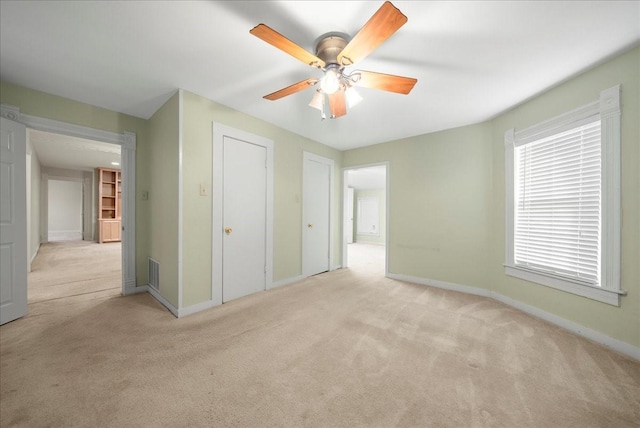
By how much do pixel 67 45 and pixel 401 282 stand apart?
4703 mm

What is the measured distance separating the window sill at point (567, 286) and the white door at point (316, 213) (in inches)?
109

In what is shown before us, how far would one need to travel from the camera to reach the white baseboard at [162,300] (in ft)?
8.41

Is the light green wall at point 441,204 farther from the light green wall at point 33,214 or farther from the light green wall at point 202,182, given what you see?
the light green wall at point 33,214

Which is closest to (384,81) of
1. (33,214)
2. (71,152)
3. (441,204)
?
(441,204)

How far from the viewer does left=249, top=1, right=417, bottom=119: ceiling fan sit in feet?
4.15

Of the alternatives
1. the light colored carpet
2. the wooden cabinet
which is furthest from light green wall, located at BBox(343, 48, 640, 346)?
the wooden cabinet

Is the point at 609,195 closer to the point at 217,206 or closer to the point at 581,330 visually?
the point at 581,330

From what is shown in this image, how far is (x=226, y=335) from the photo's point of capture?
7.02 feet

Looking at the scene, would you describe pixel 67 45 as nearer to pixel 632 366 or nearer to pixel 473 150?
pixel 473 150

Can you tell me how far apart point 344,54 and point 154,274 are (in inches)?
134

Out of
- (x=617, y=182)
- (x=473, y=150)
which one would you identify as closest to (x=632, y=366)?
(x=617, y=182)

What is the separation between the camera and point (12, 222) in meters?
2.34

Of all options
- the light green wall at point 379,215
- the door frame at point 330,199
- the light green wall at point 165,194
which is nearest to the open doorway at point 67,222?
the light green wall at point 165,194

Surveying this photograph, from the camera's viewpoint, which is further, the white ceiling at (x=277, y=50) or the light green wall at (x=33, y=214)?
the light green wall at (x=33, y=214)
